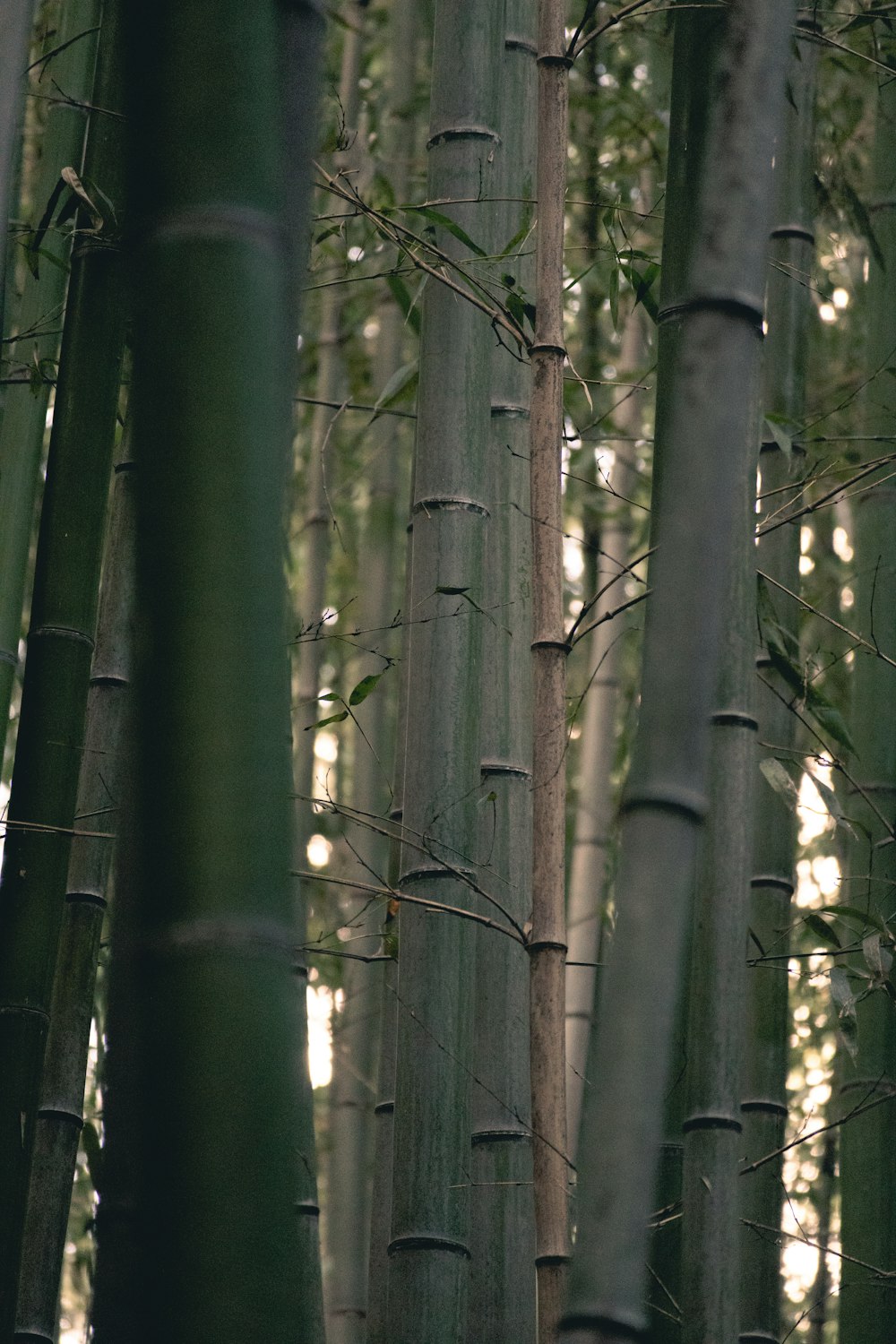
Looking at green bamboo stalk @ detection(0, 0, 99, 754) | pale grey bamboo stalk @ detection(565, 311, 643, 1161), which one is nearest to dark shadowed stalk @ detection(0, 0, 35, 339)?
green bamboo stalk @ detection(0, 0, 99, 754)

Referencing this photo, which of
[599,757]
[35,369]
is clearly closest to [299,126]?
[35,369]

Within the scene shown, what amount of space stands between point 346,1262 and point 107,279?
2002 mm

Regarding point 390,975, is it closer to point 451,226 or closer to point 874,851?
point 874,851

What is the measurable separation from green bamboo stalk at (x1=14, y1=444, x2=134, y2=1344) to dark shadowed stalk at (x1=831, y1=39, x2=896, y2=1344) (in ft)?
2.71

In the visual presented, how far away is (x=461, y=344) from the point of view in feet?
5.88

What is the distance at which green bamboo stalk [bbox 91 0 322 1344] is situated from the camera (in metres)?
0.83

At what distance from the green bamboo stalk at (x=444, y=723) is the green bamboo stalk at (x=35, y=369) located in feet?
1.48

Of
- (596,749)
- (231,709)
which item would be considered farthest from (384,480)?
(231,709)

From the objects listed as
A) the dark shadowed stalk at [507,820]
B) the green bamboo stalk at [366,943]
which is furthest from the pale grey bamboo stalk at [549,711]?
the green bamboo stalk at [366,943]

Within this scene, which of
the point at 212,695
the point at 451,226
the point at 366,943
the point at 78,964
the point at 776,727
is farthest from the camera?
the point at 366,943

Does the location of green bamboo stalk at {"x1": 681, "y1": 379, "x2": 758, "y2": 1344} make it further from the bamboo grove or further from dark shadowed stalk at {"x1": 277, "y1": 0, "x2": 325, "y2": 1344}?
dark shadowed stalk at {"x1": 277, "y1": 0, "x2": 325, "y2": 1344}

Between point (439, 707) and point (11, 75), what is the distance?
31.8 inches

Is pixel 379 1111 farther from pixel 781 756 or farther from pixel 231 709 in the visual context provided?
pixel 231 709

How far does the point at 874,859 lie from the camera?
221 cm
